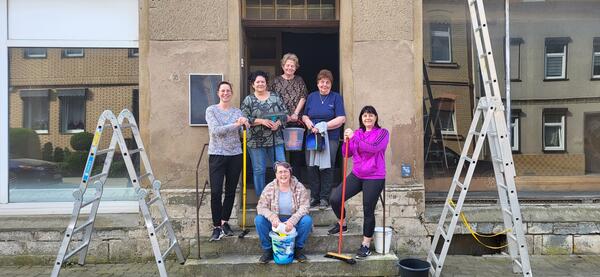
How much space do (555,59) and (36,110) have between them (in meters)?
6.89

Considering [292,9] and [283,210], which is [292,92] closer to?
[292,9]

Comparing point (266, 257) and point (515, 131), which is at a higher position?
point (515, 131)

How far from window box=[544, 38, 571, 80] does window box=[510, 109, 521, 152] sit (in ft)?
2.13

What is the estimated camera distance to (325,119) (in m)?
5.65

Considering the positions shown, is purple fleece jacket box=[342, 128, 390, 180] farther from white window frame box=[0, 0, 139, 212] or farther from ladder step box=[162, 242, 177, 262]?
white window frame box=[0, 0, 139, 212]

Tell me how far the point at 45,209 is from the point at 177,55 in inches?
103

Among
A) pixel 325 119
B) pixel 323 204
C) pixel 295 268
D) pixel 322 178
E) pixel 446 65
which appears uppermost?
pixel 446 65

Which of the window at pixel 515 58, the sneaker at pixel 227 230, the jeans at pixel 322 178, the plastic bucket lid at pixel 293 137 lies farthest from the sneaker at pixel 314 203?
the window at pixel 515 58

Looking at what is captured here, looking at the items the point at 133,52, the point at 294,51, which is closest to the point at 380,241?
the point at 294,51

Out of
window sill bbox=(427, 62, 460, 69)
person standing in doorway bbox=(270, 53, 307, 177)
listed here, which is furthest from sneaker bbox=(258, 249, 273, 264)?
window sill bbox=(427, 62, 460, 69)

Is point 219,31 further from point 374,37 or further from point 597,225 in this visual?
point 597,225

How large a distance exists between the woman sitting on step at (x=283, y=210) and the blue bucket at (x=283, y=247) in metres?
0.08

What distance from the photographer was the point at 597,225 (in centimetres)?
609

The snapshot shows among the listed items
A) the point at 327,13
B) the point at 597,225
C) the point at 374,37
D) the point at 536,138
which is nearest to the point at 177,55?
the point at 327,13
